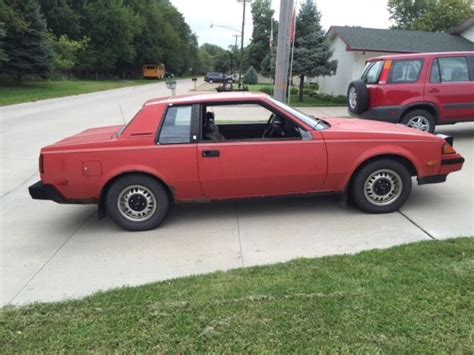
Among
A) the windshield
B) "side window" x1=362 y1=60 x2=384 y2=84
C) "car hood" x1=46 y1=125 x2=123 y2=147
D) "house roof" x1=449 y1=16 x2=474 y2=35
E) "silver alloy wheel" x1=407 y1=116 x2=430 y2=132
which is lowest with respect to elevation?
"silver alloy wheel" x1=407 y1=116 x2=430 y2=132

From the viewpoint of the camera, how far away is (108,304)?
10.3 ft

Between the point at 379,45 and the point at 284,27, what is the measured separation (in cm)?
1611

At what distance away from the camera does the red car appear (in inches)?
180

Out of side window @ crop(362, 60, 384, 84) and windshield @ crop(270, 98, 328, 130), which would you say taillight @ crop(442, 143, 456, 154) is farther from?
side window @ crop(362, 60, 384, 84)

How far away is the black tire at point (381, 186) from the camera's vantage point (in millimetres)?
4871

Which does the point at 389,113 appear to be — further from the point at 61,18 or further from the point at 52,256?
the point at 61,18

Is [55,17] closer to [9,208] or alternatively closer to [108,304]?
[9,208]

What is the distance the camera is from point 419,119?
8484 millimetres

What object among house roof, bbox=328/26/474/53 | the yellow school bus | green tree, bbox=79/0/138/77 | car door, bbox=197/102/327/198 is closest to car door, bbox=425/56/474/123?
car door, bbox=197/102/327/198

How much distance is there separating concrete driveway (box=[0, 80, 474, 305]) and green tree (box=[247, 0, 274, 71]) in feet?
159

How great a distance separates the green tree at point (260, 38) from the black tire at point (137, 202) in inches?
1934

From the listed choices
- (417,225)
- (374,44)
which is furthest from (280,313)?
(374,44)

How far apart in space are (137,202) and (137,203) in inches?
0.5

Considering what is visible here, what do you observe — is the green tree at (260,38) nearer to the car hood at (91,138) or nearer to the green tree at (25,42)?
the green tree at (25,42)
